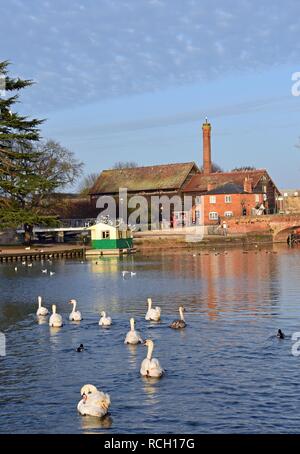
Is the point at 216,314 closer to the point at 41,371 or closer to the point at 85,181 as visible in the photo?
the point at 41,371

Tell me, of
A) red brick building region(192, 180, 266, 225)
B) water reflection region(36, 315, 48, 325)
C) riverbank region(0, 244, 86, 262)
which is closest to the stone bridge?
red brick building region(192, 180, 266, 225)

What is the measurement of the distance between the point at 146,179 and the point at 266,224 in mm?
27020

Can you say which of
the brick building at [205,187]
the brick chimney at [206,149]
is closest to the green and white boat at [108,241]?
the brick building at [205,187]

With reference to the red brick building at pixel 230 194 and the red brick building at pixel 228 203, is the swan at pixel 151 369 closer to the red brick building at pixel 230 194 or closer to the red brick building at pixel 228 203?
the red brick building at pixel 230 194

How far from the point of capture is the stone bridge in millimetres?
93625

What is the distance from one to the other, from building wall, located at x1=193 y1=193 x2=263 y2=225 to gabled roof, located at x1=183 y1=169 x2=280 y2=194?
2.99m

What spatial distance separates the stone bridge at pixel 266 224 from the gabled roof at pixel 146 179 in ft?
57.2

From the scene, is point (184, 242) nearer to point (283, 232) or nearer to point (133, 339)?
point (283, 232)

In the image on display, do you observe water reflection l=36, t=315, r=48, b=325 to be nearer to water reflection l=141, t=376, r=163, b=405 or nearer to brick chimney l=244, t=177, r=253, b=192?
water reflection l=141, t=376, r=163, b=405

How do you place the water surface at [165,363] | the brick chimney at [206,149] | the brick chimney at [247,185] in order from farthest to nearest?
the brick chimney at [206,149] < the brick chimney at [247,185] < the water surface at [165,363]

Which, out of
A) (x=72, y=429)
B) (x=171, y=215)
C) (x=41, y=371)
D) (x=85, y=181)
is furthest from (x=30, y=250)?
(x=85, y=181)

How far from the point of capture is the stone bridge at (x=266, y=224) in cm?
9362
